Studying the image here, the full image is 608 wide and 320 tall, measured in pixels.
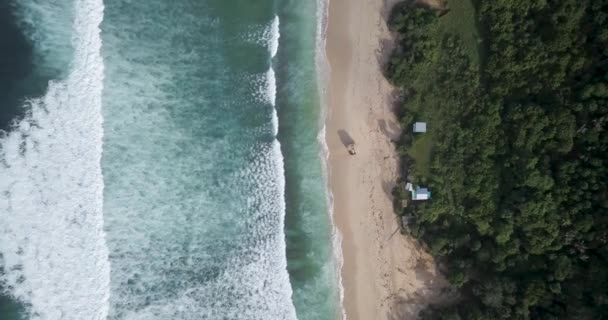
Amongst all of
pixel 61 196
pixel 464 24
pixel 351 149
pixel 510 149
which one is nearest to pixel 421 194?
pixel 351 149

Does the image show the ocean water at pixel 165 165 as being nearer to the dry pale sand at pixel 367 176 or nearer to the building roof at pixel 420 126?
the dry pale sand at pixel 367 176

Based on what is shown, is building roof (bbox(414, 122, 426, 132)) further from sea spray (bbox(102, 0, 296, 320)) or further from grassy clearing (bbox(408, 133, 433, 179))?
sea spray (bbox(102, 0, 296, 320))

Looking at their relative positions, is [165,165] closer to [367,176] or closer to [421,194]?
[367,176]

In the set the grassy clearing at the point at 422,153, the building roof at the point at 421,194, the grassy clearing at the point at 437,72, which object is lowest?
the building roof at the point at 421,194

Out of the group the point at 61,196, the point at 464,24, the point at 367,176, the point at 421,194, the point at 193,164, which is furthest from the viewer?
the point at 367,176

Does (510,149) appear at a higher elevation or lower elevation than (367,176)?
higher

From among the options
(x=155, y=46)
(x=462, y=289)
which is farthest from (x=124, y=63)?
(x=462, y=289)

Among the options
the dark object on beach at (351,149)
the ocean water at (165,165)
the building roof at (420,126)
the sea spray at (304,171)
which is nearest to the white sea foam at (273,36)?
the ocean water at (165,165)
